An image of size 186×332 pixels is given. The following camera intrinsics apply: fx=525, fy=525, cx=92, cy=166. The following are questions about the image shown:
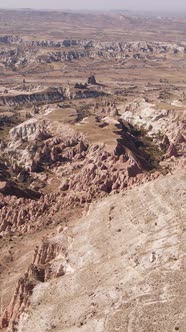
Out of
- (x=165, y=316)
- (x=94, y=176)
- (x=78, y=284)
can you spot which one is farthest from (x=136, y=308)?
(x=94, y=176)

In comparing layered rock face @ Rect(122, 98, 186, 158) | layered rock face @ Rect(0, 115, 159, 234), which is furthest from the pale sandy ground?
layered rock face @ Rect(122, 98, 186, 158)

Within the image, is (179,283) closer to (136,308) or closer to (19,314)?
(136,308)

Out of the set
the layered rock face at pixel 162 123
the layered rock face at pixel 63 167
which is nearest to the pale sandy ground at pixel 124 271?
the layered rock face at pixel 63 167

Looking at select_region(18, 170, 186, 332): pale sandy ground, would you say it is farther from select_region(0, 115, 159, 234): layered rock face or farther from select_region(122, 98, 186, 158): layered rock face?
select_region(122, 98, 186, 158): layered rock face

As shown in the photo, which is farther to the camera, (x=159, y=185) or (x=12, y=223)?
(x=12, y=223)

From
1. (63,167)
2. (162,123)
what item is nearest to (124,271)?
(63,167)

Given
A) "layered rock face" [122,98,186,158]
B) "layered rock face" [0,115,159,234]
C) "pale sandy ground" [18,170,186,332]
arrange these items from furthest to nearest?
"layered rock face" [122,98,186,158], "layered rock face" [0,115,159,234], "pale sandy ground" [18,170,186,332]

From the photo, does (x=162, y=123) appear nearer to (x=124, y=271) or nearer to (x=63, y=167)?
(x=63, y=167)

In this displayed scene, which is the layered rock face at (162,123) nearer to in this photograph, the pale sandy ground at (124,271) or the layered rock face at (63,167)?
the layered rock face at (63,167)
